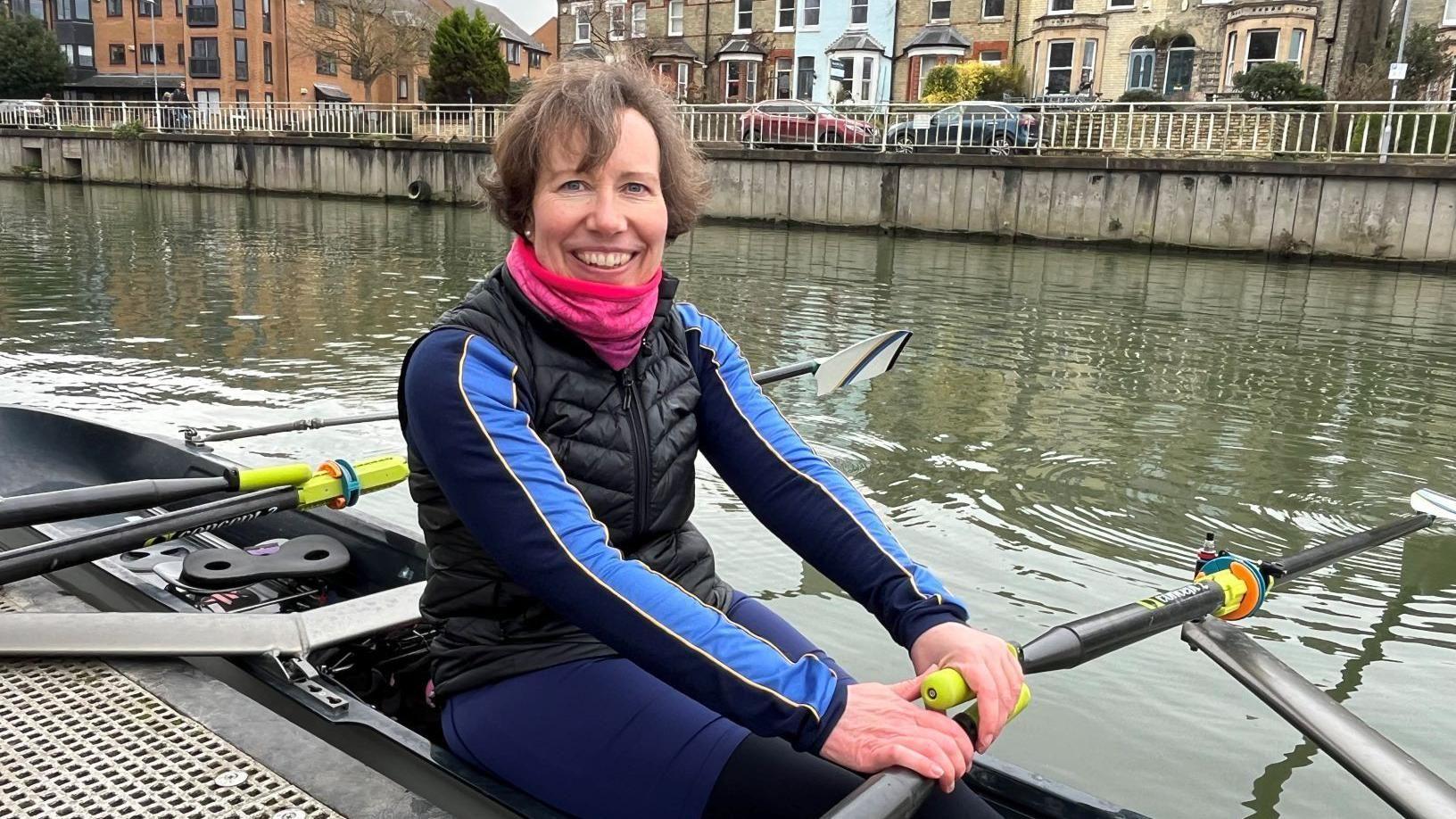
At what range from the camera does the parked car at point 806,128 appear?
22141 millimetres

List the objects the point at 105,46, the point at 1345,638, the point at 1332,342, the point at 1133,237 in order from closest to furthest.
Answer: the point at 1345,638 < the point at 1332,342 < the point at 1133,237 < the point at 105,46

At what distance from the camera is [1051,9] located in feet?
105

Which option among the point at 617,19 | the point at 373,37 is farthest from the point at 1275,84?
the point at 373,37

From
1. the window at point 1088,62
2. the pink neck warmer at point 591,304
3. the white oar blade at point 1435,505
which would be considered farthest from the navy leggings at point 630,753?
the window at point 1088,62

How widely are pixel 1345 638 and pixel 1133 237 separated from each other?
15.7 metres

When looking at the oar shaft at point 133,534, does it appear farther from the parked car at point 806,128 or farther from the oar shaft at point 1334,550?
the parked car at point 806,128

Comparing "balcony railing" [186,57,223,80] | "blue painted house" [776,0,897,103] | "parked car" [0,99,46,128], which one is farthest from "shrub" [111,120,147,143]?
"balcony railing" [186,57,223,80]

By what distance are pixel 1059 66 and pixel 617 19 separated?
16.7 metres

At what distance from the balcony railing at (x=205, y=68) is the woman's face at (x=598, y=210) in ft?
185

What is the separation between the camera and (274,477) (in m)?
3.54

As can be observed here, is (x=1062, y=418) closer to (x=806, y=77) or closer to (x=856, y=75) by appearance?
(x=856, y=75)

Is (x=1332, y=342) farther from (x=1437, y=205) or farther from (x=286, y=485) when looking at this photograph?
(x=286, y=485)

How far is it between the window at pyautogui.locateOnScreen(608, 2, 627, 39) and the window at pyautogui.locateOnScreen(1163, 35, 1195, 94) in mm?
18998

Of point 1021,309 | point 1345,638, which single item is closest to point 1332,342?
point 1021,309
